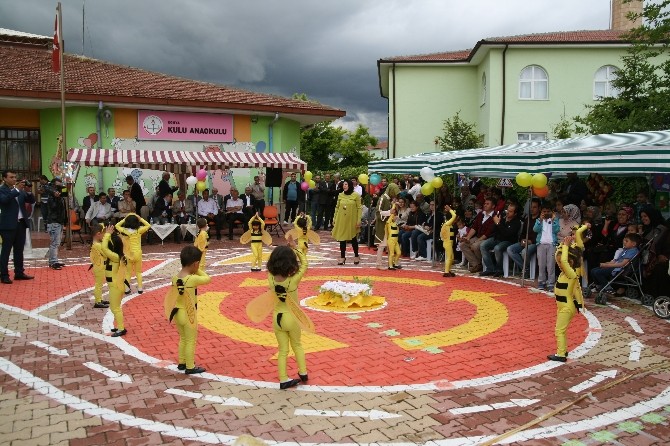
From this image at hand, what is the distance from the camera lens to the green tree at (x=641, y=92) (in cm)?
1520

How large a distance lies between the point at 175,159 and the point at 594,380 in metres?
14.5

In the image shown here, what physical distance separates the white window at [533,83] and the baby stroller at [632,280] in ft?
61.4

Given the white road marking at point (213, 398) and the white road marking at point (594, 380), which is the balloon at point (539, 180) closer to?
the white road marking at point (594, 380)

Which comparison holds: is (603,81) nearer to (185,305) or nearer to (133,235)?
(133,235)

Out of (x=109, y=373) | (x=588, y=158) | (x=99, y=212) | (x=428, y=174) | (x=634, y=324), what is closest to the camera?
(x=109, y=373)

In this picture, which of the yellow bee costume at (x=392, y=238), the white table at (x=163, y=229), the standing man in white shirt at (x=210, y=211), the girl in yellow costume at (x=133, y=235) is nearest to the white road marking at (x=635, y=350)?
the yellow bee costume at (x=392, y=238)

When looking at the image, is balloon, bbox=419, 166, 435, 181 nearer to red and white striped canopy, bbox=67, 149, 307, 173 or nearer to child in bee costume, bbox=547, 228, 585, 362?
child in bee costume, bbox=547, 228, 585, 362

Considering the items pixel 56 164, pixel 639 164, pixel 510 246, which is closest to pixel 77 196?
pixel 56 164

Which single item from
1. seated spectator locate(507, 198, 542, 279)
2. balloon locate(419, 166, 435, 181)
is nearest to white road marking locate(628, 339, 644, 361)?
seated spectator locate(507, 198, 542, 279)

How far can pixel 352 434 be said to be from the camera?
4.67 meters

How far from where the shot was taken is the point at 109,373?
6086 mm

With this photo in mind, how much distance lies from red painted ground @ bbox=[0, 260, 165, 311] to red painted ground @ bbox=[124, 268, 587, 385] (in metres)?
1.64

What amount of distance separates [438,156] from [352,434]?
415 inches

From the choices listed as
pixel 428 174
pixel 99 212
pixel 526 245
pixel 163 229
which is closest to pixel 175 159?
pixel 163 229
